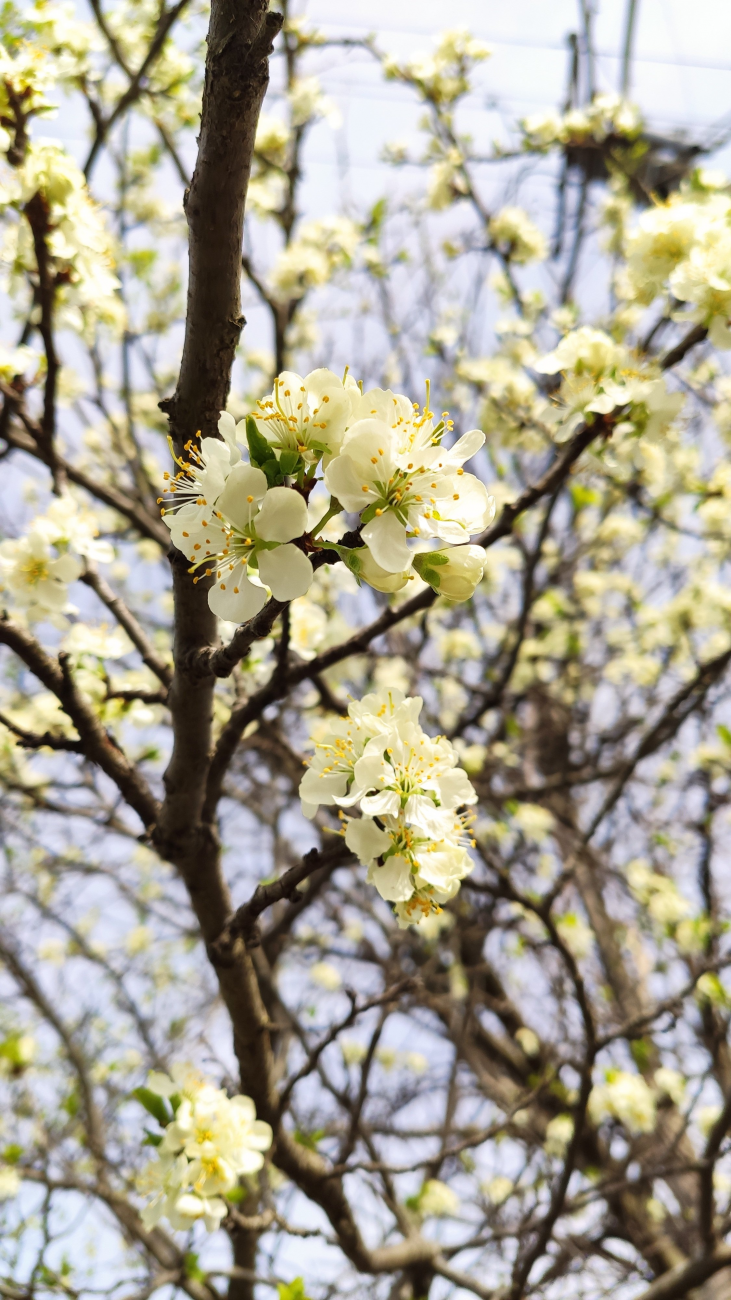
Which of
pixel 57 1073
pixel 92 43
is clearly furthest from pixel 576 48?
pixel 57 1073

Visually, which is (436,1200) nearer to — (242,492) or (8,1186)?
(8,1186)

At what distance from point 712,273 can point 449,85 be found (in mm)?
3448

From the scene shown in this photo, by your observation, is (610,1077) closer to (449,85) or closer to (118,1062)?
(118,1062)

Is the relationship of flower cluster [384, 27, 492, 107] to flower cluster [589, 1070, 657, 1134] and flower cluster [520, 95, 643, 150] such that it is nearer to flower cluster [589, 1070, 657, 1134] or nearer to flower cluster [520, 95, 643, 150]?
flower cluster [520, 95, 643, 150]

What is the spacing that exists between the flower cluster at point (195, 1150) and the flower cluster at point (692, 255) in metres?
2.26

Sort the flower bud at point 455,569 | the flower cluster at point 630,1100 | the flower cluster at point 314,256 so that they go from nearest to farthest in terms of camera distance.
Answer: the flower bud at point 455,569, the flower cluster at point 630,1100, the flower cluster at point 314,256

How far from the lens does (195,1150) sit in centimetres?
189

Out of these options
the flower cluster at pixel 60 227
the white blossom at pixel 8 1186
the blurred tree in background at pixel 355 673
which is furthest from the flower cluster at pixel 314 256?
the white blossom at pixel 8 1186

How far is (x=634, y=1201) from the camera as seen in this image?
4770mm

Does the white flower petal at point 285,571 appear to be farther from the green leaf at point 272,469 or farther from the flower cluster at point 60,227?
the flower cluster at point 60,227

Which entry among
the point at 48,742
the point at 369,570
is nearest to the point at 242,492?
the point at 369,570

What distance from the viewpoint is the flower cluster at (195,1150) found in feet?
6.19

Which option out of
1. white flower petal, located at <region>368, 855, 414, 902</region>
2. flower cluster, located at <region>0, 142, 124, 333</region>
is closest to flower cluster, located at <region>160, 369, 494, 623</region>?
white flower petal, located at <region>368, 855, 414, 902</region>

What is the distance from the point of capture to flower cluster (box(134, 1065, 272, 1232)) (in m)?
1.89
